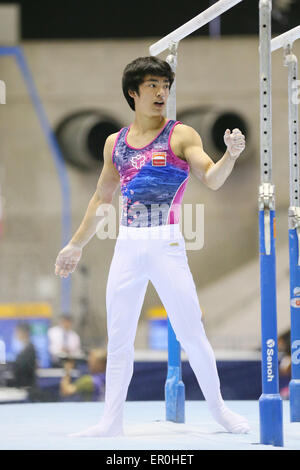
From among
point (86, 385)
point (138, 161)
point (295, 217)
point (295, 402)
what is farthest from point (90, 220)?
point (86, 385)

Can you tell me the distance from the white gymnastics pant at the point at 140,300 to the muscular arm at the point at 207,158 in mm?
322

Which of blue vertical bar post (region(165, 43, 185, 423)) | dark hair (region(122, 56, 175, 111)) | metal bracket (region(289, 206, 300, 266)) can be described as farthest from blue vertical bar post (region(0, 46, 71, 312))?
dark hair (region(122, 56, 175, 111))

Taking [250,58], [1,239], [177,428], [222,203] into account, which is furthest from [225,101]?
[177,428]

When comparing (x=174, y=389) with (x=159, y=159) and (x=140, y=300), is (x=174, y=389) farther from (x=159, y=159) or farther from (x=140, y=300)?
(x=159, y=159)

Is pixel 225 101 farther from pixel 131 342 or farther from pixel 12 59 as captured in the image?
pixel 131 342

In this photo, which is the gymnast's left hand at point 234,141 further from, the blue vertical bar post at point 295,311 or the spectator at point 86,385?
the spectator at point 86,385

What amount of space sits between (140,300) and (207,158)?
80cm

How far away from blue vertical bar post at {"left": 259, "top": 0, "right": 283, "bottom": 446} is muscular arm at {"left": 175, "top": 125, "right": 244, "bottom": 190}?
161 millimetres

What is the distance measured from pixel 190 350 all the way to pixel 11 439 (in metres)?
0.98

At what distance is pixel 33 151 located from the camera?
15984mm

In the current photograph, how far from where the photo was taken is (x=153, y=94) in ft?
12.3

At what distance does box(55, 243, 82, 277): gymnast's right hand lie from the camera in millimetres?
3904

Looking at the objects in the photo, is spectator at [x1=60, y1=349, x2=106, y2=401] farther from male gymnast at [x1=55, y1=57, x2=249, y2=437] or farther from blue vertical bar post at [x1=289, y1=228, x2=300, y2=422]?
male gymnast at [x1=55, y1=57, x2=249, y2=437]

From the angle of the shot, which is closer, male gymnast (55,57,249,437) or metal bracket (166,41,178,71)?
male gymnast (55,57,249,437)
